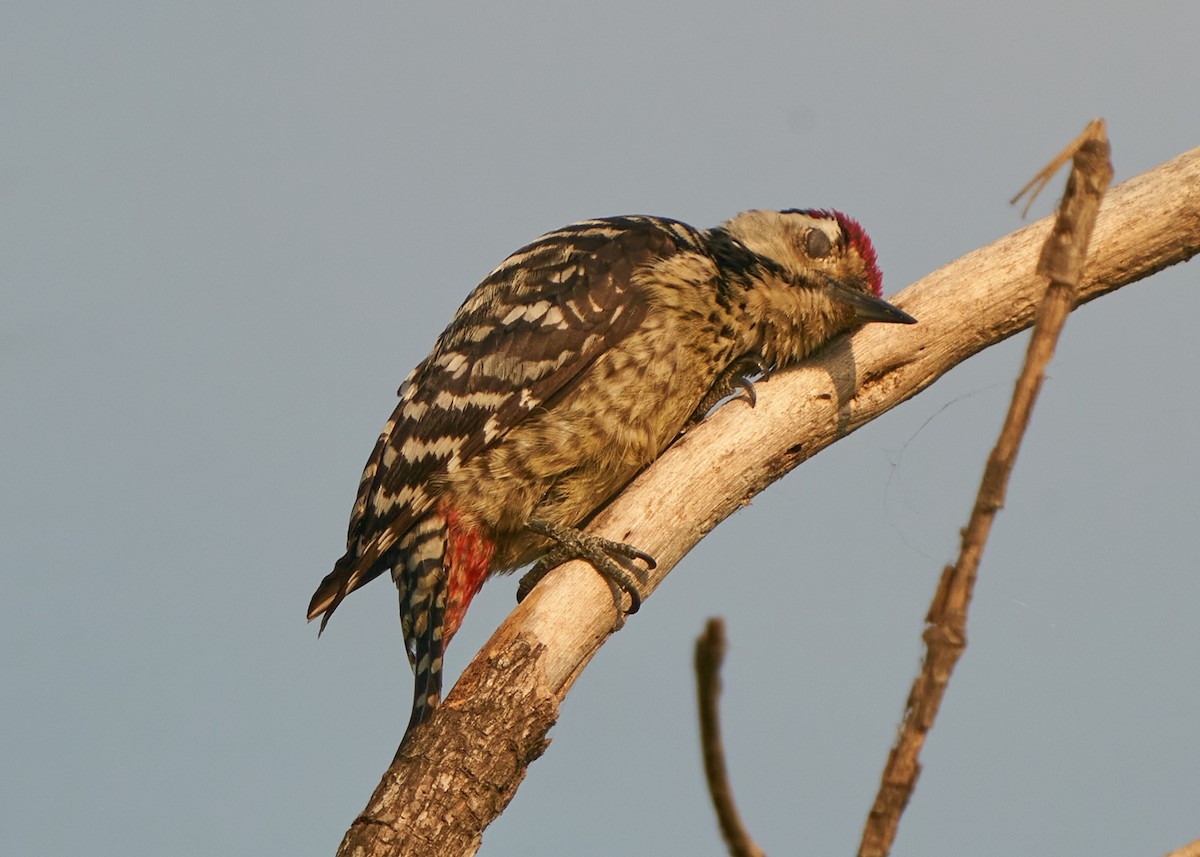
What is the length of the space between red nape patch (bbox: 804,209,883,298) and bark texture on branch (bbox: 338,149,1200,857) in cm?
45

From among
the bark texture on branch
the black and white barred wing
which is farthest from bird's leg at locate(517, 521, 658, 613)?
the black and white barred wing

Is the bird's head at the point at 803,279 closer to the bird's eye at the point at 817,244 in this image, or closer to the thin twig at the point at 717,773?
the bird's eye at the point at 817,244

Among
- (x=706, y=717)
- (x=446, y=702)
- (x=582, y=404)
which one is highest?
(x=582, y=404)

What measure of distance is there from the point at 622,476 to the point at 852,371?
0.81 meters

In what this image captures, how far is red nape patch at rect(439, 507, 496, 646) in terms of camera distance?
13.9 ft

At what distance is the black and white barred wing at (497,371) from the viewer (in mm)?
4242

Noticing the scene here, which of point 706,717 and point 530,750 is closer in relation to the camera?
point 706,717

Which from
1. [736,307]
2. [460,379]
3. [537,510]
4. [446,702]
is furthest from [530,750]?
[736,307]

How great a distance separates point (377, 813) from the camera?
3.09 metres

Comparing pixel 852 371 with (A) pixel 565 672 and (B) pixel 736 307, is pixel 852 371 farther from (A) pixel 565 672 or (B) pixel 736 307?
(A) pixel 565 672

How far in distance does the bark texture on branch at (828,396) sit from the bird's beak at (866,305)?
56mm

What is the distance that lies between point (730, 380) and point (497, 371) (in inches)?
30.5

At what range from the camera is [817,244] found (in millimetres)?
4672

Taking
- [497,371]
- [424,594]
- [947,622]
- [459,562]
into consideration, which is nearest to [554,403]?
[497,371]
